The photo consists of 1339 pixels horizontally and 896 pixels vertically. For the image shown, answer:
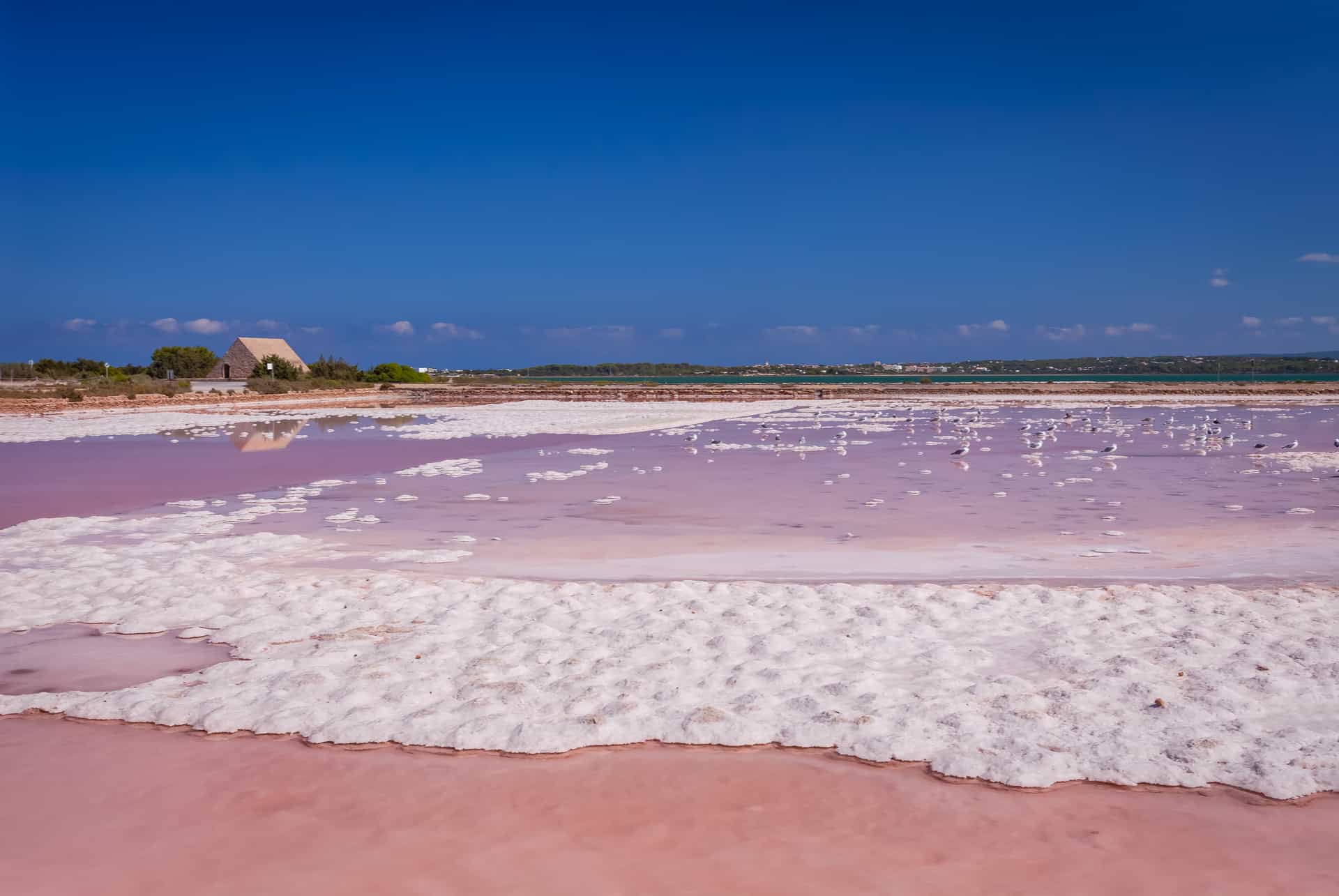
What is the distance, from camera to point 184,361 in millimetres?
85688

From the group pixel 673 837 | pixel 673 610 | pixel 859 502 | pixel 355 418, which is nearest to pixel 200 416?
pixel 355 418

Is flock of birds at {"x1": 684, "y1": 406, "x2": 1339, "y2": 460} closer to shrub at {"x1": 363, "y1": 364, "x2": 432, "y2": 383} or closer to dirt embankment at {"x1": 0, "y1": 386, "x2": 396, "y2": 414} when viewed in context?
dirt embankment at {"x1": 0, "y1": 386, "x2": 396, "y2": 414}

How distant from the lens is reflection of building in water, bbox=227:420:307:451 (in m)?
22.3

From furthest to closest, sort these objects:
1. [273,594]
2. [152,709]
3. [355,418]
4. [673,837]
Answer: [355,418]
[273,594]
[152,709]
[673,837]

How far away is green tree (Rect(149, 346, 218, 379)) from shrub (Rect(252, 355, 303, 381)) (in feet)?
52.7

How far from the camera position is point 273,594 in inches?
288

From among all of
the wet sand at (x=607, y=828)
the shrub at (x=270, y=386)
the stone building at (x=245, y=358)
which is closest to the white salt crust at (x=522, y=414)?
the shrub at (x=270, y=386)

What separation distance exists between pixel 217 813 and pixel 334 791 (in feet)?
1.51

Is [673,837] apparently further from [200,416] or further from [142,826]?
[200,416]

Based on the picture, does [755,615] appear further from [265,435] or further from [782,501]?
[265,435]

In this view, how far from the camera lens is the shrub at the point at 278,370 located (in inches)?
2675

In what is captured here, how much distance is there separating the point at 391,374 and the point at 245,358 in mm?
11880

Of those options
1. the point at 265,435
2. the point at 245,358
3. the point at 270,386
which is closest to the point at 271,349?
the point at 245,358

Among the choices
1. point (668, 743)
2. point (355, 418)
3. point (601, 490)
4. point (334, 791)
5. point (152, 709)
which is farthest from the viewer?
point (355, 418)
